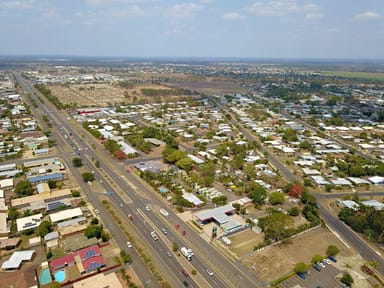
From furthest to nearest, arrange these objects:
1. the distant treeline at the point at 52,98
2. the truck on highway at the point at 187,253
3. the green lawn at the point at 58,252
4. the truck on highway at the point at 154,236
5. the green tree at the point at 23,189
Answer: the distant treeline at the point at 52,98 → the green tree at the point at 23,189 → the truck on highway at the point at 154,236 → the green lawn at the point at 58,252 → the truck on highway at the point at 187,253

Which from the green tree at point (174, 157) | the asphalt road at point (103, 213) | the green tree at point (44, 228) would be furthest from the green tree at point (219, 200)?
the green tree at point (44, 228)

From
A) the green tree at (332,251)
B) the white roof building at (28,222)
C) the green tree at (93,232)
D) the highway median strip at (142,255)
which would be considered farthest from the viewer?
the white roof building at (28,222)

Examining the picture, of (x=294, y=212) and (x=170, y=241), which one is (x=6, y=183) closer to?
Answer: (x=170, y=241)

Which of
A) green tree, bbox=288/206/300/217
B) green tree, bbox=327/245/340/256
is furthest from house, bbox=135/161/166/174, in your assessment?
green tree, bbox=327/245/340/256

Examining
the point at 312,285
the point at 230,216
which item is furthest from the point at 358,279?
the point at 230,216

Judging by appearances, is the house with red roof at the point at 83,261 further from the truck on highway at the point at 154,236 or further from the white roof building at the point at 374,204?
the white roof building at the point at 374,204

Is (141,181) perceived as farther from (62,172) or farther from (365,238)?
(365,238)

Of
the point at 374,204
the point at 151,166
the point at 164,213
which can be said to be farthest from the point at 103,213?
the point at 374,204
